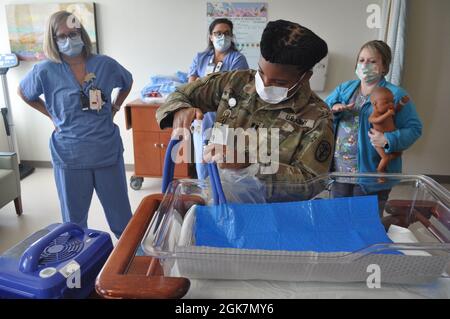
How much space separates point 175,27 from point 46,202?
1880 millimetres

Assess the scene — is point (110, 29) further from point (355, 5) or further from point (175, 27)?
point (355, 5)

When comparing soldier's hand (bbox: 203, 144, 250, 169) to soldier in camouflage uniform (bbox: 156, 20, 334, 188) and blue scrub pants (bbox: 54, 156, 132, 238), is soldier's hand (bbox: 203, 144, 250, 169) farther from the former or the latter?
blue scrub pants (bbox: 54, 156, 132, 238)

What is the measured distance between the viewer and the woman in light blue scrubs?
5.89ft

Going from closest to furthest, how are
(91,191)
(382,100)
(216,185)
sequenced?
(216,185), (382,100), (91,191)

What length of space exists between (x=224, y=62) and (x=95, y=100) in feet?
3.03

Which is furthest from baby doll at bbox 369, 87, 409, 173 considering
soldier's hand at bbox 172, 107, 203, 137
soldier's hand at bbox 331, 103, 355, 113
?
soldier's hand at bbox 172, 107, 203, 137

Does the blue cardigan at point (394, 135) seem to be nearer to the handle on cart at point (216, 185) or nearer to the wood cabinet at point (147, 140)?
the handle on cart at point (216, 185)

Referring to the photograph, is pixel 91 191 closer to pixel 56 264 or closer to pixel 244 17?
pixel 56 264

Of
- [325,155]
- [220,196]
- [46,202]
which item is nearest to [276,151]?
[325,155]

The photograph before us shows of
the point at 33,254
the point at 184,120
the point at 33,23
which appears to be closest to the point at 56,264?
the point at 33,254

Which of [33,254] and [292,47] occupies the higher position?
[292,47]

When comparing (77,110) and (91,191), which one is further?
(91,191)

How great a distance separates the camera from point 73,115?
1.82 m

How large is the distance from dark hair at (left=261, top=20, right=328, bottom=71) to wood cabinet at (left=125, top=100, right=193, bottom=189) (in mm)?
2117
